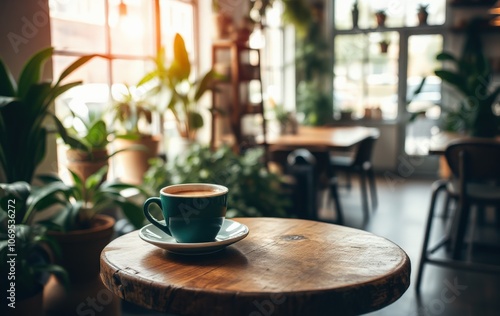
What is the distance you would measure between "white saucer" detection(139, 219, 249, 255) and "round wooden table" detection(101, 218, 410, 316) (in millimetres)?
19

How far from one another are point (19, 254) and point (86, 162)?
0.89 metres

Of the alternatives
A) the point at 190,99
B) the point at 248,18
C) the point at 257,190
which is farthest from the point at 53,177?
the point at 248,18

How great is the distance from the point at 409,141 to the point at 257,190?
476cm

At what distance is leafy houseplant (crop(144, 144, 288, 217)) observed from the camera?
314cm

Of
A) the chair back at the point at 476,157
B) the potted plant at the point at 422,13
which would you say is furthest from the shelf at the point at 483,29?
the chair back at the point at 476,157

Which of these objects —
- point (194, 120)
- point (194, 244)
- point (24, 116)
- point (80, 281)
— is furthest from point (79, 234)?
point (194, 120)

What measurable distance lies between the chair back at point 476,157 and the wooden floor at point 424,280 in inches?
27.6

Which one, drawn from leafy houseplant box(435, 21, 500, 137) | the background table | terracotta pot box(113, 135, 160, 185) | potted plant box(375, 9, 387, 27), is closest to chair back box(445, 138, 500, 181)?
leafy houseplant box(435, 21, 500, 137)

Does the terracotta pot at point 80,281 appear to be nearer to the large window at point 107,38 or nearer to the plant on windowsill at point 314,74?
the large window at point 107,38

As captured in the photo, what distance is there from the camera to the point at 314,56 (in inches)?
294

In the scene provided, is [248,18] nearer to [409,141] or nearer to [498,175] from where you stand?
[498,175]

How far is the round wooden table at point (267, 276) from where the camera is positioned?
3.04 ft

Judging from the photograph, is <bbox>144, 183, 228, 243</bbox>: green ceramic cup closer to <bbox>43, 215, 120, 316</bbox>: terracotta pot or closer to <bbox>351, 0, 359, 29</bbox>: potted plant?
<bbox>43, 215, 120, 316</bbox>: terracotta pot

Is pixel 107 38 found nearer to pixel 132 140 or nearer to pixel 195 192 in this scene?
pixel 132 140
